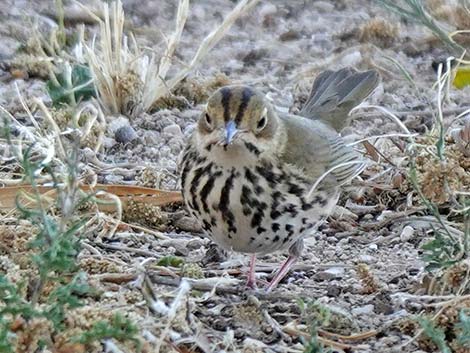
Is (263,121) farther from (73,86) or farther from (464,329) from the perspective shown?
(73,86)

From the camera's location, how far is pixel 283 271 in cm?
502

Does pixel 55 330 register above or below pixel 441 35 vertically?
below

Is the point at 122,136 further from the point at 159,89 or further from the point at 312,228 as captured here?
the point at 312,228

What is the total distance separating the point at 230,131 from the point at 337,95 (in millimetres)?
1686

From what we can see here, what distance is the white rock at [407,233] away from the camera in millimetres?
5523

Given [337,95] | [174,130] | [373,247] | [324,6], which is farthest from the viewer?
[324,6]

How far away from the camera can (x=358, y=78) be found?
20.6 ft

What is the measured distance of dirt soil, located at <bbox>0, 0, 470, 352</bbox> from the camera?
4402 millimetres

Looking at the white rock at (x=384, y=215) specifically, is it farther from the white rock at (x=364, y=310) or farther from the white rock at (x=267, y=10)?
the white rock at (x=267, y=10)

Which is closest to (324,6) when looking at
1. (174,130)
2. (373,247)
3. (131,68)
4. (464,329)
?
(131,68)

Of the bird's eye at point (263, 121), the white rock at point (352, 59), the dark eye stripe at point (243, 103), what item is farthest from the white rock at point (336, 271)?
the white rock at point (352, 59)

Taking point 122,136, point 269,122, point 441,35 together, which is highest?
point 441,35

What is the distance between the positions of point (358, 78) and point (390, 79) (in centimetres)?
150

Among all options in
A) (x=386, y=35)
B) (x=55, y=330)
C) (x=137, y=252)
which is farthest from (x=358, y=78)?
(x=55, y=330)
